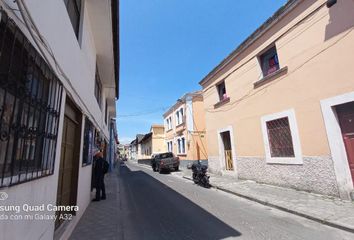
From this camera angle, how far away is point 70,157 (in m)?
5.06

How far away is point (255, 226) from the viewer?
4.74 meters

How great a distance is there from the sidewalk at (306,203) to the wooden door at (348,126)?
4.12ft

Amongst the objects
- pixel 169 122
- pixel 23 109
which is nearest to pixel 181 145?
pixel 169 122

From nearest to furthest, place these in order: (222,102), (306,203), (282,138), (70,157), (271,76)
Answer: (70,157)
(306,203)
(282,138)
(271,76)
(222,102)

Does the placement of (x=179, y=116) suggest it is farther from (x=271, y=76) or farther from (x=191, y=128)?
(x=271, y=76)

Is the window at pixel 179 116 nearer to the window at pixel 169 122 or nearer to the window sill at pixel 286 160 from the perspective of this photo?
the window at pixel 169 122

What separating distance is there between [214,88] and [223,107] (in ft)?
5.68

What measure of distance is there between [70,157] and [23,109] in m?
3.10

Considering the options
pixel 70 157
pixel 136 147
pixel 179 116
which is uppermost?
pixel 179 116

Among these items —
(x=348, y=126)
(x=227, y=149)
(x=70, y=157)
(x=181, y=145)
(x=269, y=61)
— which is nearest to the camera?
(x=70, y=157)

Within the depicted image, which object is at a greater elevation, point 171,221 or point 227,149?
point 227,149

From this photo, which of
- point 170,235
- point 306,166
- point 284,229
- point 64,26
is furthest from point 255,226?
point 64,26

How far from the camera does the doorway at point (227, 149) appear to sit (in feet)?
42.0

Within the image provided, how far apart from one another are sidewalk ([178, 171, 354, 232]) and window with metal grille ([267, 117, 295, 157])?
1.42 metres
